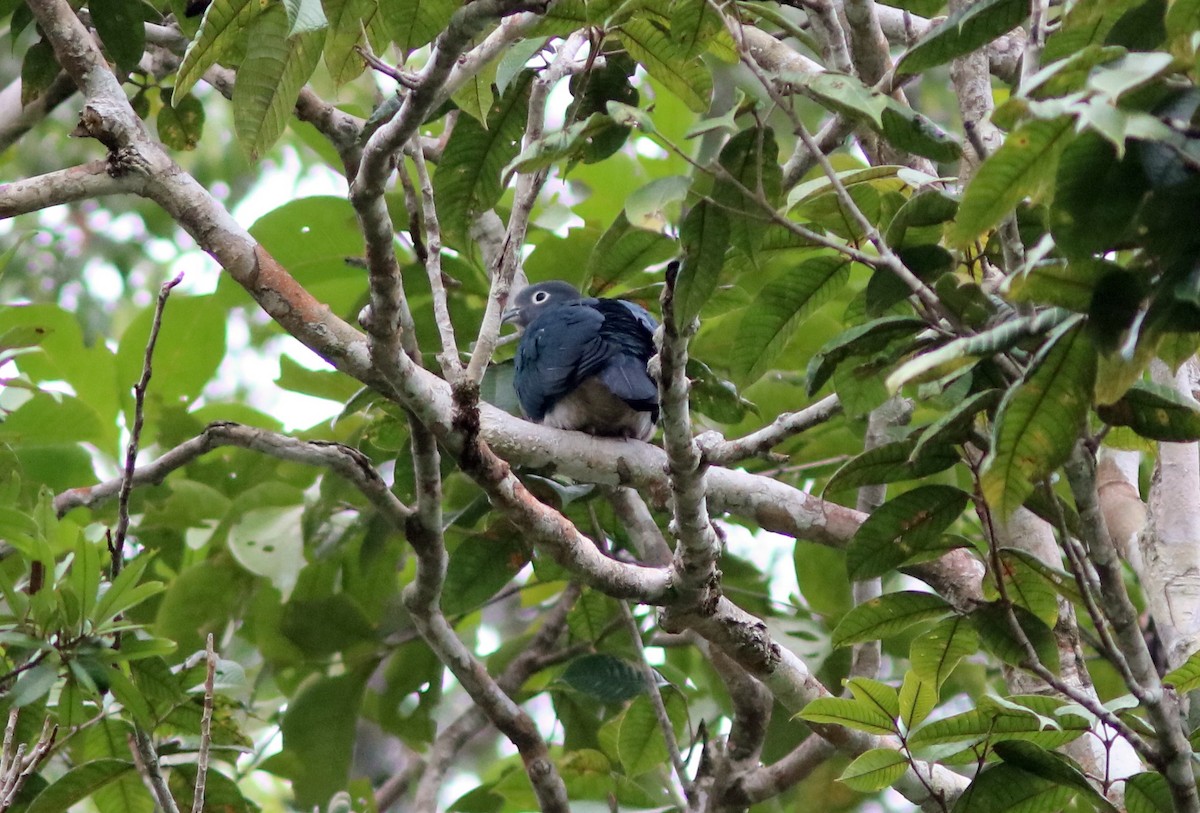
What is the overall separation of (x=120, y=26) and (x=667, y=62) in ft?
5.45

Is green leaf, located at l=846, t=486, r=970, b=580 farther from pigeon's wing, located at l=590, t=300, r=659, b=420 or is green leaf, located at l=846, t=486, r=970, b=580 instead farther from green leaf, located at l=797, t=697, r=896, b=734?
pigeon's wing, located at l=590, t=300, r=659, b=420

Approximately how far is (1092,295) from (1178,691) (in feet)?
3.65

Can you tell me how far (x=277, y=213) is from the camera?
158 inches

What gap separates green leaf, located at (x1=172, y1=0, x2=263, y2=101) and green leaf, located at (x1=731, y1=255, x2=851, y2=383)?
1191mm

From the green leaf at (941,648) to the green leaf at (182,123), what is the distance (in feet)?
8.78

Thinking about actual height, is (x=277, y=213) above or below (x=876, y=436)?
above

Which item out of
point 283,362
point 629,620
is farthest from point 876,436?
point 283,362

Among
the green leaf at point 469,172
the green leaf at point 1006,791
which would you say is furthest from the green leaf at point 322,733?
the green leaf at point 1006,791

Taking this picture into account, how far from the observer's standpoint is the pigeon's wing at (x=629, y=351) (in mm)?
4125

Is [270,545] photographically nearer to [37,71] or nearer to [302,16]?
[37,71]

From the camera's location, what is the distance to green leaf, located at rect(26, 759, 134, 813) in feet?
9.40

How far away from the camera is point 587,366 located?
4410 mm

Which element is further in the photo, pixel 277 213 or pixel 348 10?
pixel 277 213

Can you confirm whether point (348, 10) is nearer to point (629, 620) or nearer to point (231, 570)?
point (629, 620)
